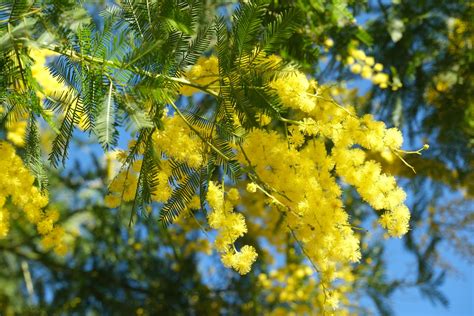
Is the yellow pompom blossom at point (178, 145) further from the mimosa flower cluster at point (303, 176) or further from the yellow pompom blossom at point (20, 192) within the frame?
the yellow pompom blossom at point (20, 192)

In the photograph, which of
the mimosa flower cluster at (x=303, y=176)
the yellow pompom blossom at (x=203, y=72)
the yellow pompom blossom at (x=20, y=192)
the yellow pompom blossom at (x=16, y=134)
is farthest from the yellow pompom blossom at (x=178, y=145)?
the yellow pompom blossom at (x=16, y=134)

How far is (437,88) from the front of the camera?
348 cm

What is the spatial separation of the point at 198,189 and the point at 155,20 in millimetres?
517

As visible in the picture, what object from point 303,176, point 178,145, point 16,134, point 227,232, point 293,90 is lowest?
point 227,232

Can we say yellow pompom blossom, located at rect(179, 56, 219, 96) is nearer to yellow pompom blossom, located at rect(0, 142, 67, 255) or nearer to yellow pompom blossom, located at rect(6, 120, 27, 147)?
yellow pompom blossom, located at rect(0, 142, 67, 255)

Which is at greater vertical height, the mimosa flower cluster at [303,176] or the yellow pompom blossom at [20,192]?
the mimosa flower cluster at [303,176]

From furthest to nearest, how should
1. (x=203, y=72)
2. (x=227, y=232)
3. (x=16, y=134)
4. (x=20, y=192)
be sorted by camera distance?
1. (x=16, y=134)
2. (x=203, y=72)
3. (x=20, y=192)
4. (x=227, y=232)

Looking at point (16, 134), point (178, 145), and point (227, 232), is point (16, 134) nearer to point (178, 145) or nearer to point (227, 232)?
point (178, 145)

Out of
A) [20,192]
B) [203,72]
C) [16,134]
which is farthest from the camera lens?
[16,134]

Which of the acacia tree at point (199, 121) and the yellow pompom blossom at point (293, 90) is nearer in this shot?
the acacia tree at point (199, 121)

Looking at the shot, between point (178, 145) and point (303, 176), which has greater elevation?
point (303, 176)

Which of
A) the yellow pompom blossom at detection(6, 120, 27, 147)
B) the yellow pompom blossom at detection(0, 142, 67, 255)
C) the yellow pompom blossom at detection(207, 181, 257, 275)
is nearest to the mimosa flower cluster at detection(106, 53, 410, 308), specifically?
the yellow pompom blossom at detection(207, 181, 257, 275)

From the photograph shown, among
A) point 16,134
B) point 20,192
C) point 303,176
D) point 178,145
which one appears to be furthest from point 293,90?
point 16,134

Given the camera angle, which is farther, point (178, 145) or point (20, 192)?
point (20, 192)
